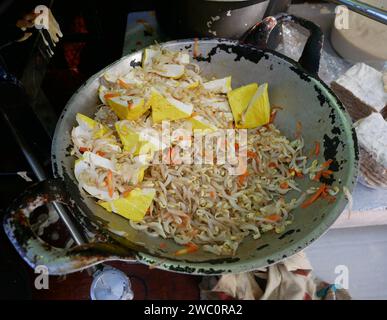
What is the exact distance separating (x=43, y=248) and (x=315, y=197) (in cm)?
93

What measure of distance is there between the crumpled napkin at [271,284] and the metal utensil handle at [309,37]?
938 mm

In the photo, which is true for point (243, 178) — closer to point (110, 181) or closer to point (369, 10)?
point (110, 181)

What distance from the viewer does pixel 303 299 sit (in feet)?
5.37

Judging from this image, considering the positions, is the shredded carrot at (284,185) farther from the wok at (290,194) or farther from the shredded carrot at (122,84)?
the shredded carrot at (122,84)

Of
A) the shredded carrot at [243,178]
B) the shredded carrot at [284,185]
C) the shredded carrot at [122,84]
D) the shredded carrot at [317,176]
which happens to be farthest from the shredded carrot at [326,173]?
the shredded carrot at [122,84]

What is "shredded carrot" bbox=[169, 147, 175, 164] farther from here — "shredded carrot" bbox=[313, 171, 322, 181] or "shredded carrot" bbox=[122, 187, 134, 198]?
"shredded carrot" bbox=[313, 171, 322, 181]

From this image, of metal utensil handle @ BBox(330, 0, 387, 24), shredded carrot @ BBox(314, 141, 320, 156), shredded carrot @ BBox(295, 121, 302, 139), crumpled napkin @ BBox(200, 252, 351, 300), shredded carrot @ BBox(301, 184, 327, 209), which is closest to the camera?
metal utensil handle @ BBox(330, 0, 387, 24)

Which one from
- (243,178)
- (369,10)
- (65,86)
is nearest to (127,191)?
(243,178)

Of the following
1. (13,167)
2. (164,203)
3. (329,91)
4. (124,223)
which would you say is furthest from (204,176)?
(13,167)

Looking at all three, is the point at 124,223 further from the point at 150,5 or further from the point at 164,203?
the point at 150,5

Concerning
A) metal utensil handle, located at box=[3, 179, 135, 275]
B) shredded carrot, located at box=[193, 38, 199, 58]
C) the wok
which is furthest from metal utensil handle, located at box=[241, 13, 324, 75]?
metal utensil handle, located at box=[3, 179, 135, 275]

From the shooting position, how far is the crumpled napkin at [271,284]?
5.33ft

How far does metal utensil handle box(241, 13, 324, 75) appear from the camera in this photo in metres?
1.55
